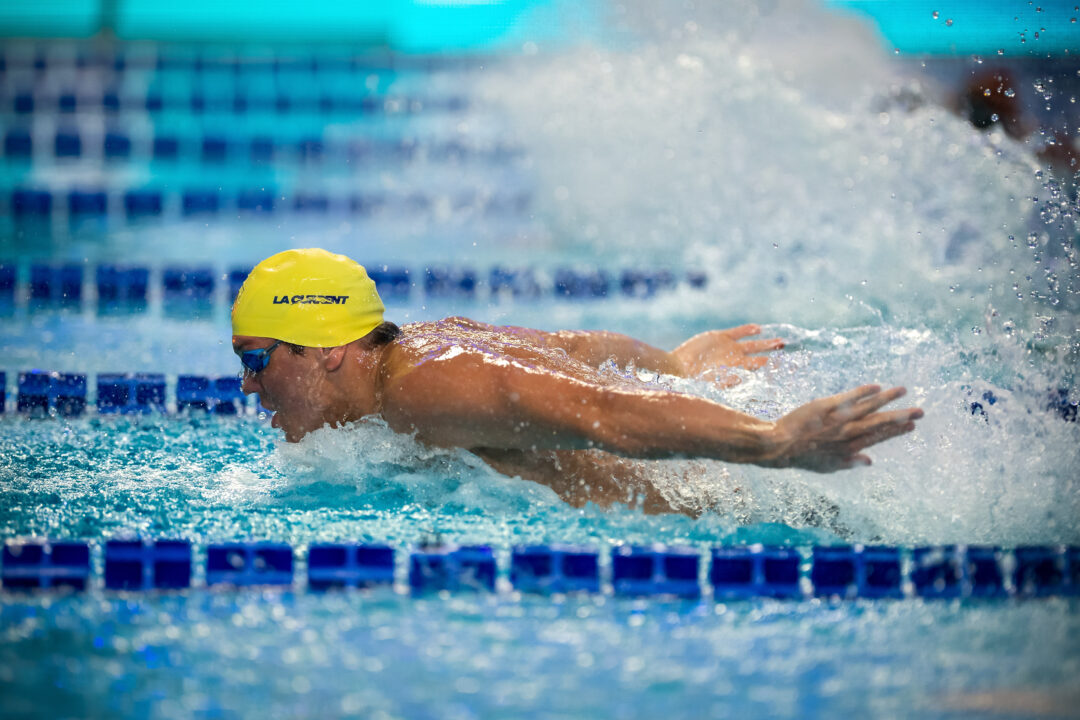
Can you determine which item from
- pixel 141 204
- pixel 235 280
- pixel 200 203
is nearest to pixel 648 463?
pixel 235 280

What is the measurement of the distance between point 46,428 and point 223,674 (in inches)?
70.0

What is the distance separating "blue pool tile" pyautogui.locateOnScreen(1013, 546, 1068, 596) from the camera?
2.01m

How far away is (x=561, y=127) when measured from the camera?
23.8ft

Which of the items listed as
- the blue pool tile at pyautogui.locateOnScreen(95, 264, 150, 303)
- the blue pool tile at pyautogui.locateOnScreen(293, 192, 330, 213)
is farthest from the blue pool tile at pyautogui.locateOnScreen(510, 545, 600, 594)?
the blue pool tile at pyautogui.locateOnScreen(293, 192, 330, 213)

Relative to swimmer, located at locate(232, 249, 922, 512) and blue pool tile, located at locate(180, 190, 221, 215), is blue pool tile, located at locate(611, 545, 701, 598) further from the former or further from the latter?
blue pool tile, located at locate(180, 190, 221, 215)

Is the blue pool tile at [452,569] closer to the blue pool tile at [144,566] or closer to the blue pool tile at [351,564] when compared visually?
the blue pool tile at [351,564]

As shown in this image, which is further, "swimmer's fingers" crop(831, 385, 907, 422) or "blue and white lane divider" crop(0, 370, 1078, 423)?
"blue and white lane divider" crop(0, 370, 1078, 423)

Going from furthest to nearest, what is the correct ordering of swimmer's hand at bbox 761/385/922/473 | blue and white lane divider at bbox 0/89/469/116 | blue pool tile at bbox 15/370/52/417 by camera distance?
blue and white lane divider at bbox 0/89/469/116 < blue pool tile at bbox 15/370/52/417 < swimmer's hand at bbox 761/385/922/473

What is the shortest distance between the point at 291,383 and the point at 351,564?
463mm

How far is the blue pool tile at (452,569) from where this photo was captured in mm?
1958

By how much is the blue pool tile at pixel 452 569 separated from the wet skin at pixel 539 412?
0.24 m

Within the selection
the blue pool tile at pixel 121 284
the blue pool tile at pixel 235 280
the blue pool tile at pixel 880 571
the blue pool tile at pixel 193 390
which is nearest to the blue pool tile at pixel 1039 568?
the blue pool tile at pixel 880 571

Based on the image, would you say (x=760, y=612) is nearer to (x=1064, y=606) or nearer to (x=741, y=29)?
(x=1064, y=606)

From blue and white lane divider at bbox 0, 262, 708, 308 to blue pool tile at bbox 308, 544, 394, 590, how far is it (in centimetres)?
299
